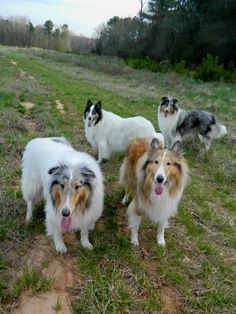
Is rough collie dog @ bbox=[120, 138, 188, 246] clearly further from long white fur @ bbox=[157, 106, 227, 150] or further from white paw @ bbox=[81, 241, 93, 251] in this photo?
long white fur @ bbox=[157, 106, 227, 150]

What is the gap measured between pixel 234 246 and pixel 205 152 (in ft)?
11.8

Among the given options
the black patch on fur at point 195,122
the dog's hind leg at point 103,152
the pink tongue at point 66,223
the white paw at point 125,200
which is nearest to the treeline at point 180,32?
the black patch on fur at point 195,122

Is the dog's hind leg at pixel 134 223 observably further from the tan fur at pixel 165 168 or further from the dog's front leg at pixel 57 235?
the dog's front leg at pixel 57 235

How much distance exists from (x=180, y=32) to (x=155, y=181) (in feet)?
101

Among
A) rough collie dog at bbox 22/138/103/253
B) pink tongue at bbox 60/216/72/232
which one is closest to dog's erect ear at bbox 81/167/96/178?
rough collie dog at bbox 22/138/103/253

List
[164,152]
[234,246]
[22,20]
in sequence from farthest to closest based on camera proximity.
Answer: [22,20], [234,246], [164,152]

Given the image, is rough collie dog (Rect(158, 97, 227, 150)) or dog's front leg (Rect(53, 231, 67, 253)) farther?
rough collie dog (Rect(158, 97, 227, 150))

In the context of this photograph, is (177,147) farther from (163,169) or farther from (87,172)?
(87,172)

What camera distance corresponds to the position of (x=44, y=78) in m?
18.8

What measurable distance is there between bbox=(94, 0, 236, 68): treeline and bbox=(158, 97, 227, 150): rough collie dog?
21.3 m

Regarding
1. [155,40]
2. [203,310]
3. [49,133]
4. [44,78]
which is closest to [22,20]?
[155,40]

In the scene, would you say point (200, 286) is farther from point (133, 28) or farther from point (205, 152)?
point (133, 28)

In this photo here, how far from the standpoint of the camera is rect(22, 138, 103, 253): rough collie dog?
3214 mm

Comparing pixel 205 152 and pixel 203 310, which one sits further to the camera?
pixel 205 152
